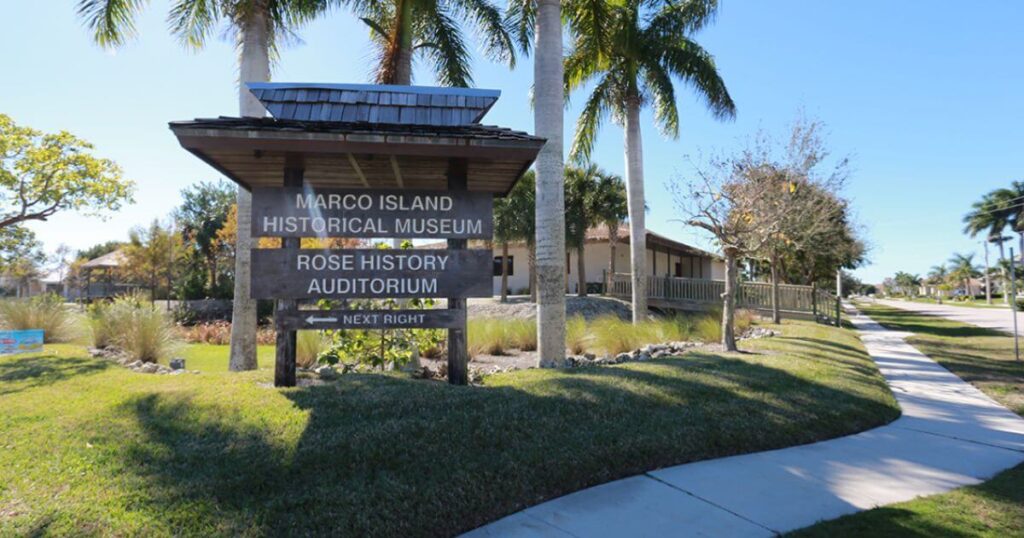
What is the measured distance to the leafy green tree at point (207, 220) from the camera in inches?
1641

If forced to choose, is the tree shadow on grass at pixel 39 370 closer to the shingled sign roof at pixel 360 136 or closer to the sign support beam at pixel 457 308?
the shingled sign roof at pixel 360 136

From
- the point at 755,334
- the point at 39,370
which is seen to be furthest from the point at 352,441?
the point at 755,334

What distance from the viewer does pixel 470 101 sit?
6.38 metres

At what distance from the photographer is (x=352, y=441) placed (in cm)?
461

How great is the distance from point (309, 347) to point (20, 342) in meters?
5.73

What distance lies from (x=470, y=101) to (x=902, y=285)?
168 meters

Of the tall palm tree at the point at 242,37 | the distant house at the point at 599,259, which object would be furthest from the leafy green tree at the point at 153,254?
the tall palm tree at the point at 242,37

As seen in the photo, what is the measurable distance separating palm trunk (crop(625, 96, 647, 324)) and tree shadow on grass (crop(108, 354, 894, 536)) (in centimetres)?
799

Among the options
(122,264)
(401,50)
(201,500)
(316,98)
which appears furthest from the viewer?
(122,264)

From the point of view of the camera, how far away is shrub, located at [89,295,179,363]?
10.1 m

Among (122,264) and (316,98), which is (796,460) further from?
(122,264)

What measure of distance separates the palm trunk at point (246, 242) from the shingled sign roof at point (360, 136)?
3.02 m

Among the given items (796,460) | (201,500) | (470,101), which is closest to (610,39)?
(470,101)

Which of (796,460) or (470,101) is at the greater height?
(470,101)
